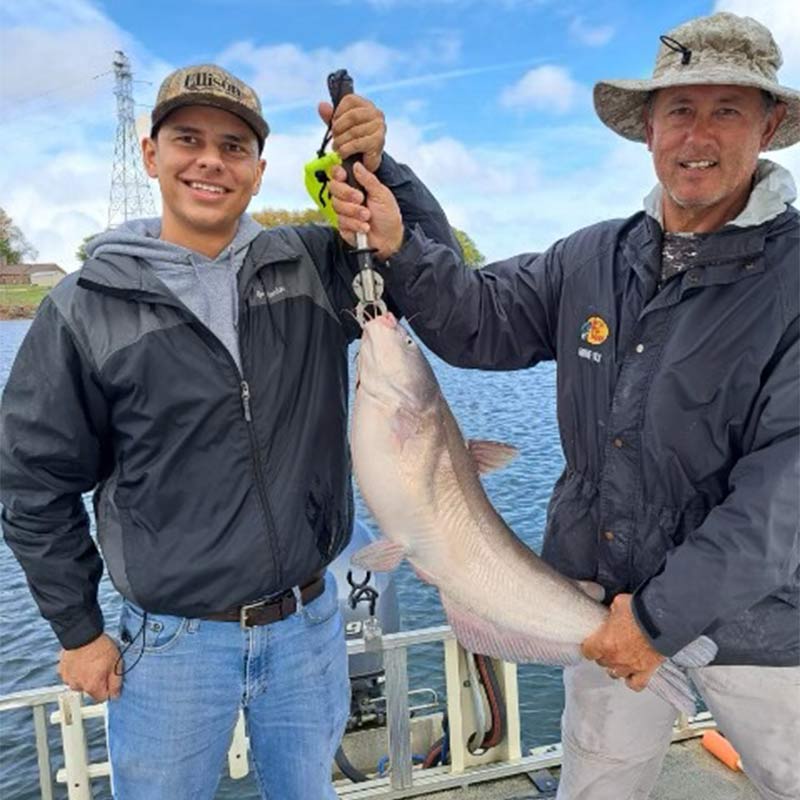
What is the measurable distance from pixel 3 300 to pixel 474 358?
4395cm

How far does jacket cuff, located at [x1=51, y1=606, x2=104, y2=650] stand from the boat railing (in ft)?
3.99

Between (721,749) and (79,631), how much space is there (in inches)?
154

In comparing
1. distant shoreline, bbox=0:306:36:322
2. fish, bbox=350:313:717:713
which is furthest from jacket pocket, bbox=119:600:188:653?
distant shoreline, bbox=0:306:36:322

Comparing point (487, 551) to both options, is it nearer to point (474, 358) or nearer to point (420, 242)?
point (474, 358)

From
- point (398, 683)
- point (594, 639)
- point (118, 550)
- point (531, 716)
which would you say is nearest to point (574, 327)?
point (594, 639)

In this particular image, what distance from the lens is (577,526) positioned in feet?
10.6

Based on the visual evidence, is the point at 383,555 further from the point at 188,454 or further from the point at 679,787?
the point at 679,787

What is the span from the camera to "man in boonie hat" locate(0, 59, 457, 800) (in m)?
2.71

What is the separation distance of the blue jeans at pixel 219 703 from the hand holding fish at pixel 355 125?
167 cm

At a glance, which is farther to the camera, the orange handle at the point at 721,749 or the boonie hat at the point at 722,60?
the orange handle at the point at 721,749

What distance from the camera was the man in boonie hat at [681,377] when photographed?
2.71m

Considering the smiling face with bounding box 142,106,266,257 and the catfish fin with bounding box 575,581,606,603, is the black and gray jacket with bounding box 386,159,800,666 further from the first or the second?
the smiling face with bounding box 142,106,266,257

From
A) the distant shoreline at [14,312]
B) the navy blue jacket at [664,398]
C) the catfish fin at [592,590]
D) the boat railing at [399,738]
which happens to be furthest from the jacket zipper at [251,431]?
the distant shoreline at [14,312]

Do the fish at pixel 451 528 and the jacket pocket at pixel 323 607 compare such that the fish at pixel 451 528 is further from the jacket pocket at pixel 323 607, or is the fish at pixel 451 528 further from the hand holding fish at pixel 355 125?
the hand holding fish at pixel 355 125
